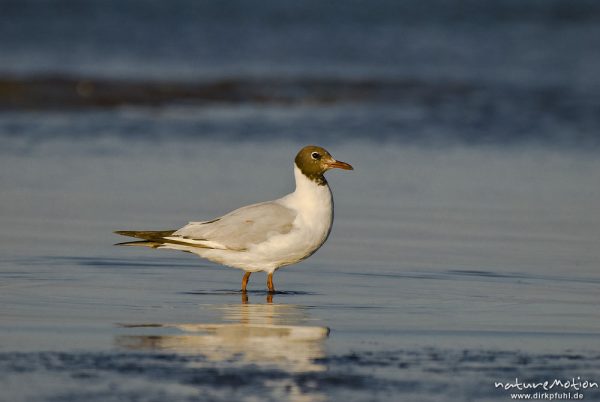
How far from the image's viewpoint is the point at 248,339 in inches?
269

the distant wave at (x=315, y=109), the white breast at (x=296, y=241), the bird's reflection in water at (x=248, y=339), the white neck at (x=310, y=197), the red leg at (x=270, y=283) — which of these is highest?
the distant wave at (x=315, y=109)

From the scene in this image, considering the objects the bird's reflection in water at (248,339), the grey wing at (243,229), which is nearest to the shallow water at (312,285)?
the bird's reflection in water at (248,339)

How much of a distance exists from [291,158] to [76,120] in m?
4.19

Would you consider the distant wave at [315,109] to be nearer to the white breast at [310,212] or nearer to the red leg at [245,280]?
the white breast at [310,212]

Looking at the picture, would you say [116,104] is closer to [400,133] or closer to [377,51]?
[400,133]

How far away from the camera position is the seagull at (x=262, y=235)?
849cm

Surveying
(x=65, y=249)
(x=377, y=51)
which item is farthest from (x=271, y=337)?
(x=377, y=51)

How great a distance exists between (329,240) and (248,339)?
130 inches

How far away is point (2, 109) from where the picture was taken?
1762 centimetres

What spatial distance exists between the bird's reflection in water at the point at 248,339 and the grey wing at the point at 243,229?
0.88 metres

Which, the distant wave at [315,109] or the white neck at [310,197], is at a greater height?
the distant wave at [315,109]

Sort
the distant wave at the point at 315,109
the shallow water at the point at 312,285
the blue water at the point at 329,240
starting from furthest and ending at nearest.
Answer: the distant wave at the point at 315,109 → the blue water at the point at 329,240 → the shallow water at the point at 312,285

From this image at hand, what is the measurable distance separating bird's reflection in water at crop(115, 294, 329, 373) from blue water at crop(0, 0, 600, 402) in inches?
0.9

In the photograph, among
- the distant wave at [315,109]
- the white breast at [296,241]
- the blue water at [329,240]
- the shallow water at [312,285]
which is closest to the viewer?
the shallow water at [312,285]
